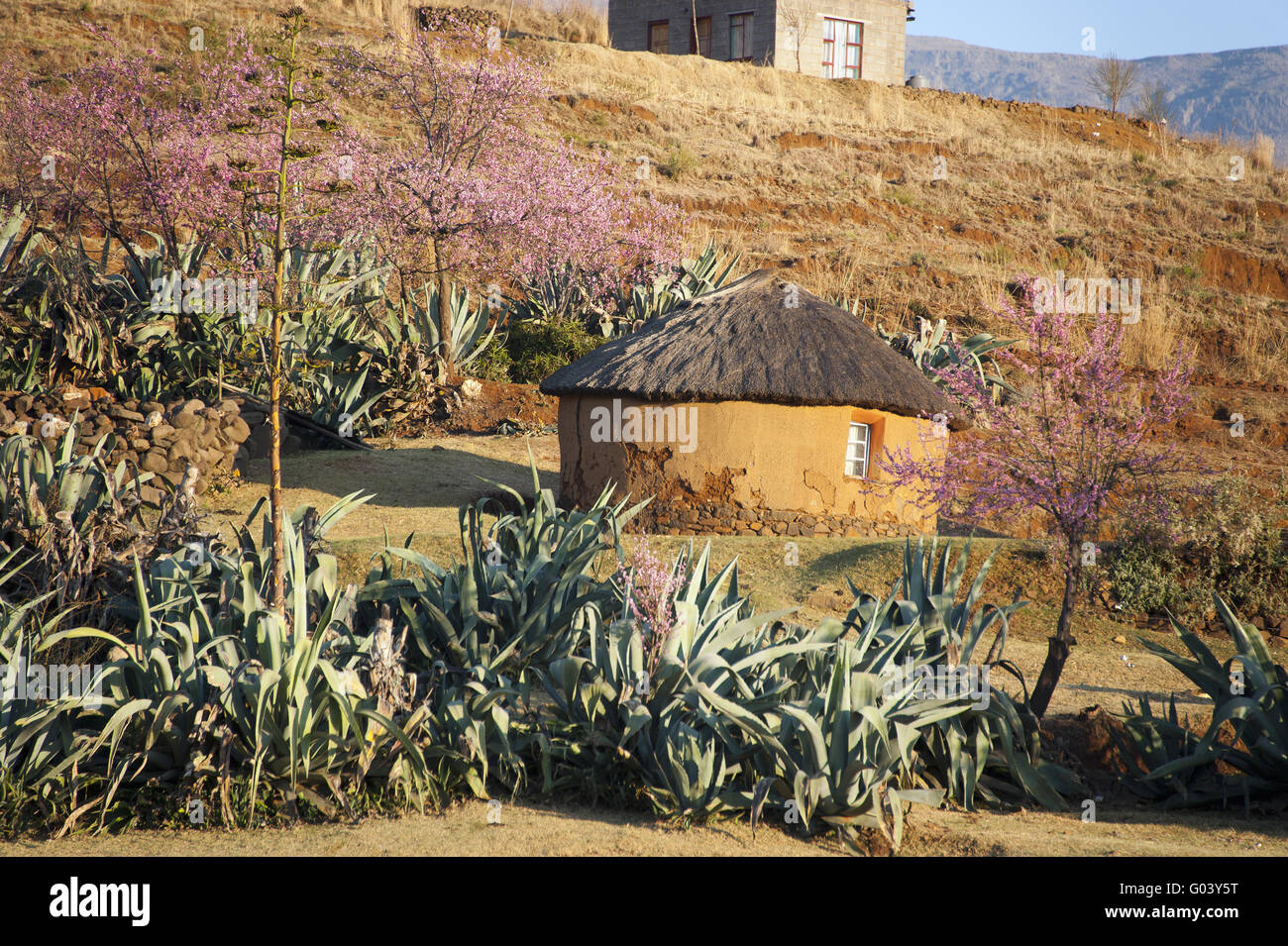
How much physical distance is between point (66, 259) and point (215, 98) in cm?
490

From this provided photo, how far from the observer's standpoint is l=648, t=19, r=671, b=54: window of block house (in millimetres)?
38625

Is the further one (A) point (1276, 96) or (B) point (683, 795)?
(A) point (1276, 96)

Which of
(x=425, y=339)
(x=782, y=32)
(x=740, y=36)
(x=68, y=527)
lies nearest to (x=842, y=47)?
(x=782, y=32)

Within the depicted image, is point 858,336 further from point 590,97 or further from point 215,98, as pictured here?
point 590,97

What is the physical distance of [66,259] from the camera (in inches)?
495

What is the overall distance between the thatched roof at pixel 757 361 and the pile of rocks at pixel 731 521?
1.07 metres

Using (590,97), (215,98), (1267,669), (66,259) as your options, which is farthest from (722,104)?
(1267,669)

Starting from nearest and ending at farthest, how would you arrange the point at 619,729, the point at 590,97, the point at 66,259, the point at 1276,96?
1. the point at 619,729
2. the point at 66,259
3. the point at 590,97
4. the point at 1276,96

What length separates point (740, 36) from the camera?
37344 mm

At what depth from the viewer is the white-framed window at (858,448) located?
1078 centimetres
